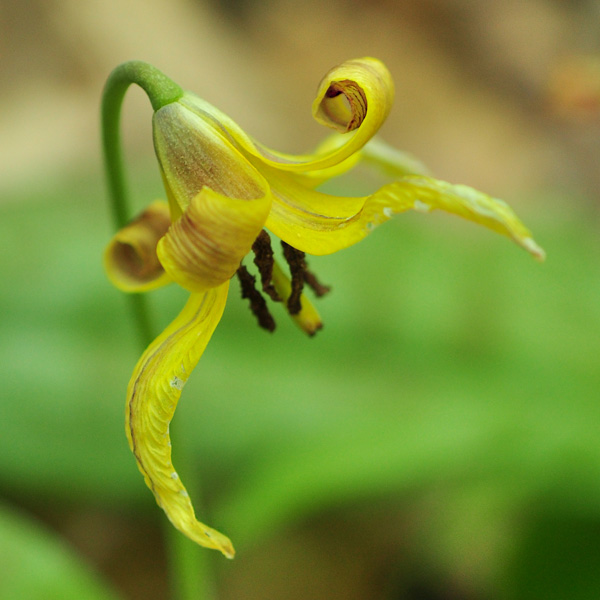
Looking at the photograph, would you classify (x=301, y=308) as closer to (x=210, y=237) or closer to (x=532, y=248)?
(x=210, y=237)

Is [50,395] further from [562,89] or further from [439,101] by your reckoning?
[439,101]

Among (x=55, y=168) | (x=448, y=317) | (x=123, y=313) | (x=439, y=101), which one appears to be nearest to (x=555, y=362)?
(x=448, y=317)

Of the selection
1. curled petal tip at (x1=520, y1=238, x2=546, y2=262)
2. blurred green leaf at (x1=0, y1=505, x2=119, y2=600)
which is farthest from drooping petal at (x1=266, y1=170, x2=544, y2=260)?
blurred green leaf at (x1=0, y1=505, x2=119, y2=600)

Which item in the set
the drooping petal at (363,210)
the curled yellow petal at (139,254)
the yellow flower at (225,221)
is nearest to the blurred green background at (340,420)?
the curled yellow petal at (139,254)

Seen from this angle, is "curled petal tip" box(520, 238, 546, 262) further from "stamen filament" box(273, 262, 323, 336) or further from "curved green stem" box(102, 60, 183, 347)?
"curved green stem" box(102, 60, 183, 347)

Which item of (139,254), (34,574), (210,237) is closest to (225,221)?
(210,237)
